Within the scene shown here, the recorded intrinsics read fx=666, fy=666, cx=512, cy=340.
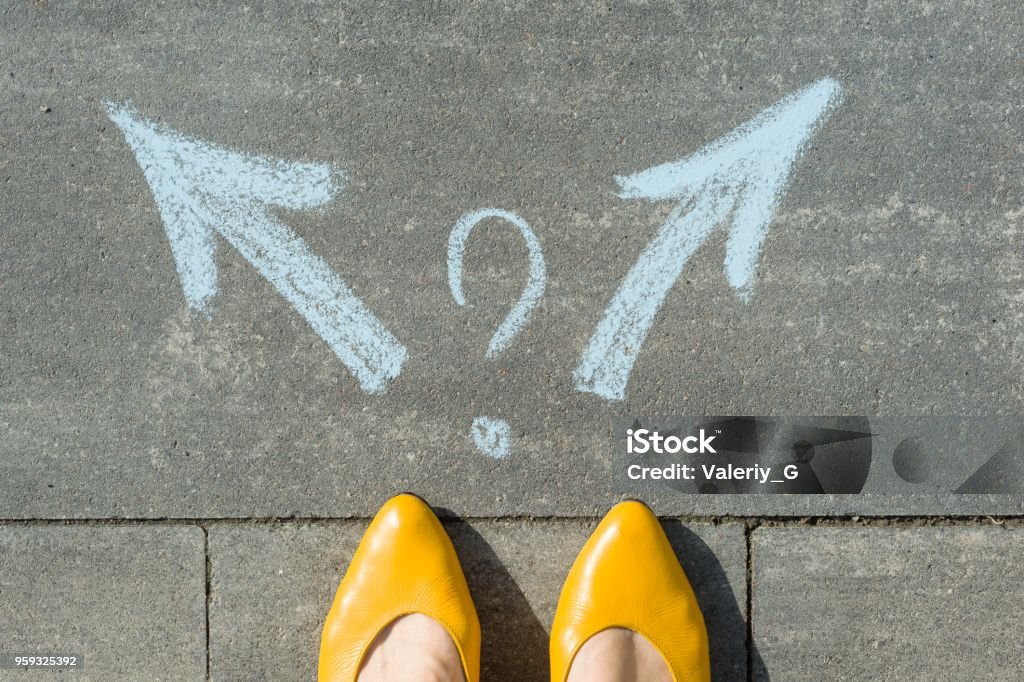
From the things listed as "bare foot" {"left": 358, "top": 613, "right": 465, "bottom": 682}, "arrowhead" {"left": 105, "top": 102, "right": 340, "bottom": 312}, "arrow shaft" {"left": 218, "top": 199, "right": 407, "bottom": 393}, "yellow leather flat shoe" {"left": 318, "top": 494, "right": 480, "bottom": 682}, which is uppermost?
"arrowhead" {"left": 105, "top": 102, "right": 340, "bottom": 312}

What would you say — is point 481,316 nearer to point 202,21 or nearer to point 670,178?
point 670,178

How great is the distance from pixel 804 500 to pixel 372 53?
189 centimetres

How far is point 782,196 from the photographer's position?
200cm

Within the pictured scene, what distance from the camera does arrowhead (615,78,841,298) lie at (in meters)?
→ 1.99

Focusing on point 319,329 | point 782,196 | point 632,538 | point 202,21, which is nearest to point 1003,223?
point 782,196

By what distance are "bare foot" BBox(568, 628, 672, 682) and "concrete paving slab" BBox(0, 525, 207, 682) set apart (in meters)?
1.19

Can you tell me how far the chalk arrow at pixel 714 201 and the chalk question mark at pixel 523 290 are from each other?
0.23m

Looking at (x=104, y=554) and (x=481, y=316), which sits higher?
(x=481, y=316)

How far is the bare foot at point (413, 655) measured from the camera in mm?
2006

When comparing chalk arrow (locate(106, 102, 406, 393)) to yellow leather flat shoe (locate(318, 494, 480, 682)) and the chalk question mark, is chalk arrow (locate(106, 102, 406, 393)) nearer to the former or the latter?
the chalk question mark

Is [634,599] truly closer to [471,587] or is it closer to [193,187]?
[471,587]

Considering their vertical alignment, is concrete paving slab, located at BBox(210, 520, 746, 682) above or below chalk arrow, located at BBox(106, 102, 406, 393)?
below

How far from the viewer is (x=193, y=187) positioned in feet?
6.73

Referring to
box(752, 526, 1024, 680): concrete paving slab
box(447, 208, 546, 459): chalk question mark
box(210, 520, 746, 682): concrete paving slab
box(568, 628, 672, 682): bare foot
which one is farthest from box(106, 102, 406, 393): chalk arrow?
box(752, 526, 1024, 680): concrete paving slab
